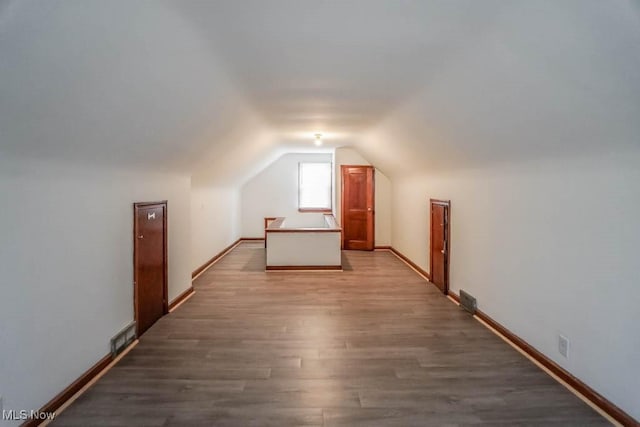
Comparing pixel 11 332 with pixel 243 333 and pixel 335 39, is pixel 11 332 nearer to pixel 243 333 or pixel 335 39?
pixel 243 333

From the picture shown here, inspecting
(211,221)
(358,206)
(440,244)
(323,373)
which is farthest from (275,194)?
(323,373)

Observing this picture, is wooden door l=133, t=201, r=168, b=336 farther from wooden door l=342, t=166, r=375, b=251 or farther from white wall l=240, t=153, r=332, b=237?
white wall l=240, t=153, r=332, b=237

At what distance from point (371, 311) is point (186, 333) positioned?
7.20 ft

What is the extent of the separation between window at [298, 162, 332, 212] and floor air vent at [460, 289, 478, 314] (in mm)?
6216

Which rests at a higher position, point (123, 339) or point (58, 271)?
point (58, 271)

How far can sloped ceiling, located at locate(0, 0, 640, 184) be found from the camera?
171 cm

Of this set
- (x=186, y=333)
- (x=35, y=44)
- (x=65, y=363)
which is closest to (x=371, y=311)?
(x=186, y=333)

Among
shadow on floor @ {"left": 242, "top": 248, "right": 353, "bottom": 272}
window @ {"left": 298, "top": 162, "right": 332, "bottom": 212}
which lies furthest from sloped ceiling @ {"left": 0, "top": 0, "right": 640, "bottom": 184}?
window @ {"left": 298, "top": 162, "right": 332, "bottom": 212}

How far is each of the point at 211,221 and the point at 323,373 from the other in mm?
5073

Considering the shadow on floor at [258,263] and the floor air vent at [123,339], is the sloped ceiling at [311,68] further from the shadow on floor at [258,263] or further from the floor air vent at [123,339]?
the shadow on floor at [258,263]

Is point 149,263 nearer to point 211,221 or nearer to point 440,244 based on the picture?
point 211,221

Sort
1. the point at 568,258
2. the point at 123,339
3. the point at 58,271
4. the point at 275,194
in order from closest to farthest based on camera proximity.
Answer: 1. the point at 58,271
2. the point at 568,258
3. the point at 123,339
4. the point at 275,194

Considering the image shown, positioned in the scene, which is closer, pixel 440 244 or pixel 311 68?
pixel 311 68

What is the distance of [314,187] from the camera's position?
35.0ft
